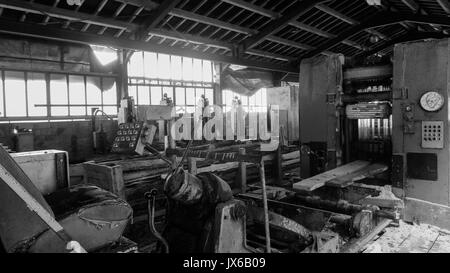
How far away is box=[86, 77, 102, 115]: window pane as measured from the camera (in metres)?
8.78

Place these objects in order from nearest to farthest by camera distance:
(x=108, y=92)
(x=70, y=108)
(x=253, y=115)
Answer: (x=253, y=115) < (x=70, y=108) < (x=108, y=92)

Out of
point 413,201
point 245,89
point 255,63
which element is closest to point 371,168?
point 413,201

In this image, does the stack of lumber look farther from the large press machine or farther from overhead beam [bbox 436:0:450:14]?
overhead beam [bbox 436:0:450:14]

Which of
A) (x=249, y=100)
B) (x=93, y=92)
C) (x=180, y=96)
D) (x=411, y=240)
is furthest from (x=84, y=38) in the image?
(x=249, y=100)

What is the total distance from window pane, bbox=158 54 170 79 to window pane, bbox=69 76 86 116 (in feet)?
8.14

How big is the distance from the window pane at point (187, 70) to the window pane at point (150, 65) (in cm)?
108

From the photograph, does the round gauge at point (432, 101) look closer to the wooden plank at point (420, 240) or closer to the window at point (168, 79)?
the wooden plank at point (420, 240)

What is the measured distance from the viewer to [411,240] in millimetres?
2895

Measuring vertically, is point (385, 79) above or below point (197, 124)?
above

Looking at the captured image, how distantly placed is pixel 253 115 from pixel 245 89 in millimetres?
5127

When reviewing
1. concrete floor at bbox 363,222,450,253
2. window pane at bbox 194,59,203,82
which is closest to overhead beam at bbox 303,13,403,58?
window pane at bbox 194,59,203,82

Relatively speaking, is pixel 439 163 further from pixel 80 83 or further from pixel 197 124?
pixel 80 83

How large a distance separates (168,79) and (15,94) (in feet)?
14.2

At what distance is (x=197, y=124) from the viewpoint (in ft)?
19.6
